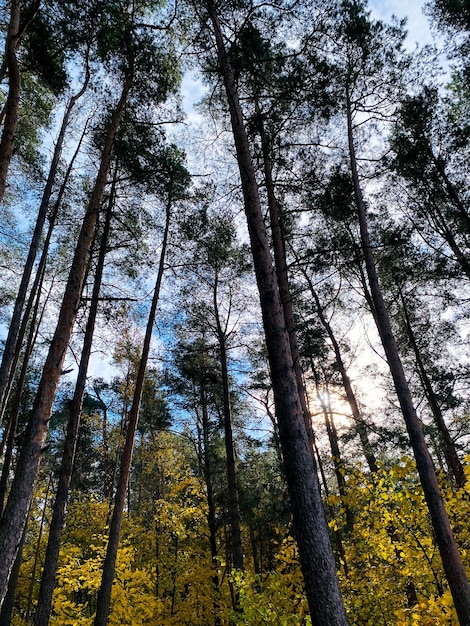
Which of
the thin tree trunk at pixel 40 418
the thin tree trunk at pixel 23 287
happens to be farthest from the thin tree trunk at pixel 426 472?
the thin tree trunk at pixel 23 287

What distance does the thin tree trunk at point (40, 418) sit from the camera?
3584 mm

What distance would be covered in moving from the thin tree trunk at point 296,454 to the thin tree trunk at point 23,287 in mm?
4295

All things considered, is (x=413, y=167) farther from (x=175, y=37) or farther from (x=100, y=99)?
(x=100, y=99)

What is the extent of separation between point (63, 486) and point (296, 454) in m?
4.97

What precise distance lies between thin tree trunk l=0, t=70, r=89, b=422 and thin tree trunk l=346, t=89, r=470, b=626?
5528mm

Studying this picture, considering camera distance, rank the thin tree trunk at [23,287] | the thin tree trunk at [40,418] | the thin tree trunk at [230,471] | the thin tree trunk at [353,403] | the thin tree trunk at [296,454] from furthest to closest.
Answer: the thin tree trunk at [353,403] → the thin tree trunk at [230,471] → the thin tree trunk at [23,287] → the thin tree trunk at [40,418] → the thin tree trunk at [296,454]

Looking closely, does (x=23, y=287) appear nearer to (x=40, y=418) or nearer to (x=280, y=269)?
(x=40, y=418)

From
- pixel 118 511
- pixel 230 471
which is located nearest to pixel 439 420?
pixel 230 471

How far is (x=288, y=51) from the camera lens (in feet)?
21.5

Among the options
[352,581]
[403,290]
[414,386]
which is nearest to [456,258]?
[403,290]

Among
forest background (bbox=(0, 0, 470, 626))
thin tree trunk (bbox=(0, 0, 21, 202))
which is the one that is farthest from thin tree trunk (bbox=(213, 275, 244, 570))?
thin tree trunk (bbox=(0, 0, 21, 202))

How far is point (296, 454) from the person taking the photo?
10.1 feet

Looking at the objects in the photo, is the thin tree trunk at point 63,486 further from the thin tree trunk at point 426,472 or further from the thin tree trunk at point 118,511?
the thin tree trunk at point 426,472

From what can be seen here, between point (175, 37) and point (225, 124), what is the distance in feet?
5.58
